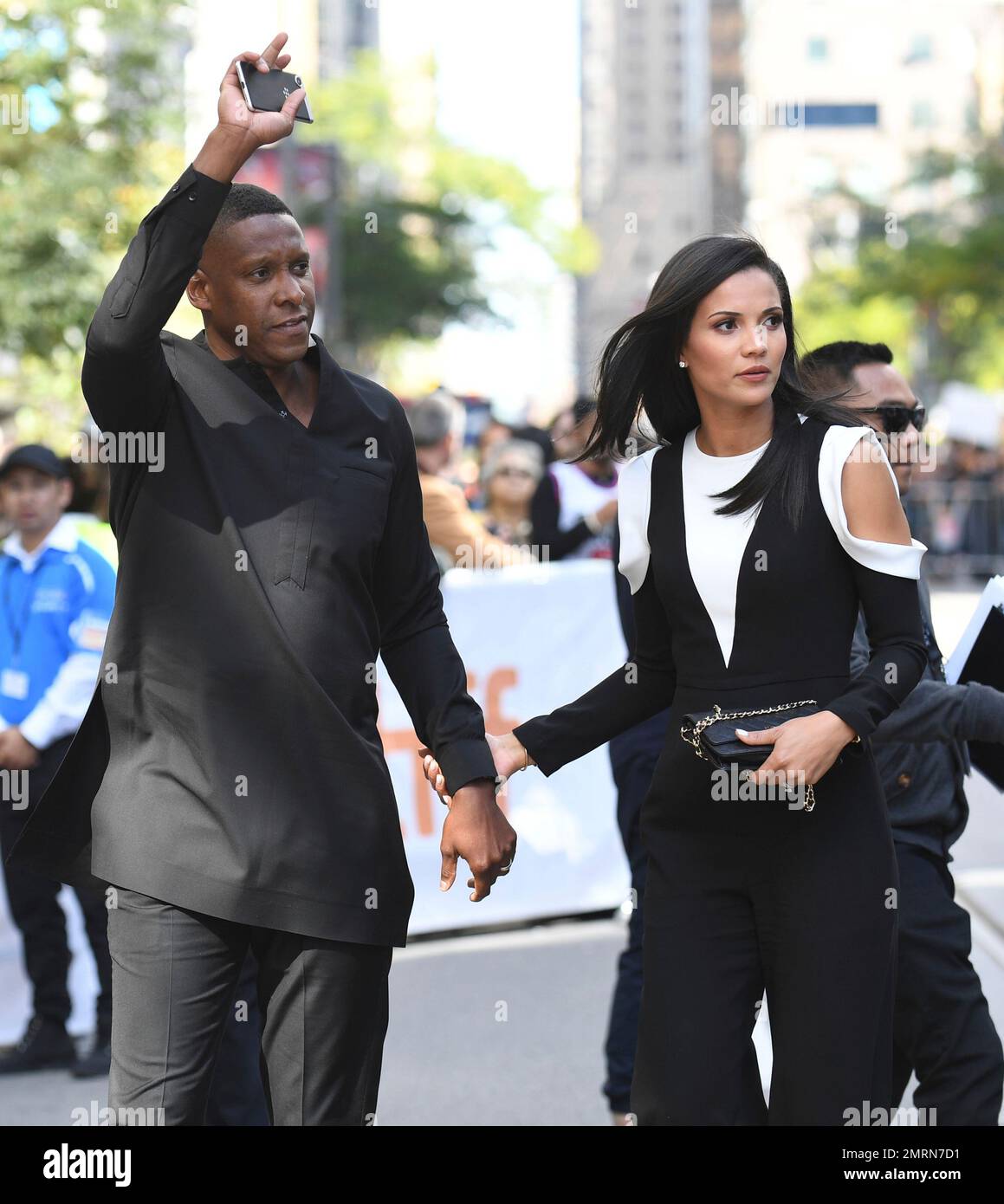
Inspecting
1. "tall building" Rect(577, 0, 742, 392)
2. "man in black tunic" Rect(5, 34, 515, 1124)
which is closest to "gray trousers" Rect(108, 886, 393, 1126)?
"man in black tunic" Rect(5, 34, 515, 1124)

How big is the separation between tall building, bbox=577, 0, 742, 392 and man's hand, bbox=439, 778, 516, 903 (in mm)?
115228

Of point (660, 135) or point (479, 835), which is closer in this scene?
point (479, 835)

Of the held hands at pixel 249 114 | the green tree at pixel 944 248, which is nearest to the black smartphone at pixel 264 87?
the held hands at pixel 249 114

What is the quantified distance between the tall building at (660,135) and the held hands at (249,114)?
115283 mm

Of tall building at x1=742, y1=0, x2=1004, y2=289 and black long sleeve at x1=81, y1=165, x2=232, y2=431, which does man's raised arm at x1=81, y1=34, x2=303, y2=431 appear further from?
tall building at x1=742, y1=0, x2=1004, y2=289

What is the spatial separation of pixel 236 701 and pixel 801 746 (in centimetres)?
95

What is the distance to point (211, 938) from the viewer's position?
3.15 metres

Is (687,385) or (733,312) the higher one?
(733,312)

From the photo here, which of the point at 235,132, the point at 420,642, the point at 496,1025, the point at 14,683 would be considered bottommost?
the point at 496,1025

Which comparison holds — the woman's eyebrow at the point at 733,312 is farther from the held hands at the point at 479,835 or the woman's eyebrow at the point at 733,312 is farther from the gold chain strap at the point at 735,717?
the held hands at the point at 479,835

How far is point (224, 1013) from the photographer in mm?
3213

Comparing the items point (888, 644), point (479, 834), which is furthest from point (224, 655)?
point (888, 644)

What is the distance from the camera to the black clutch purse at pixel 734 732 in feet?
10.3

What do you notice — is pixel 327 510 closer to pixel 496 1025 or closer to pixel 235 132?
pixel 235 132
